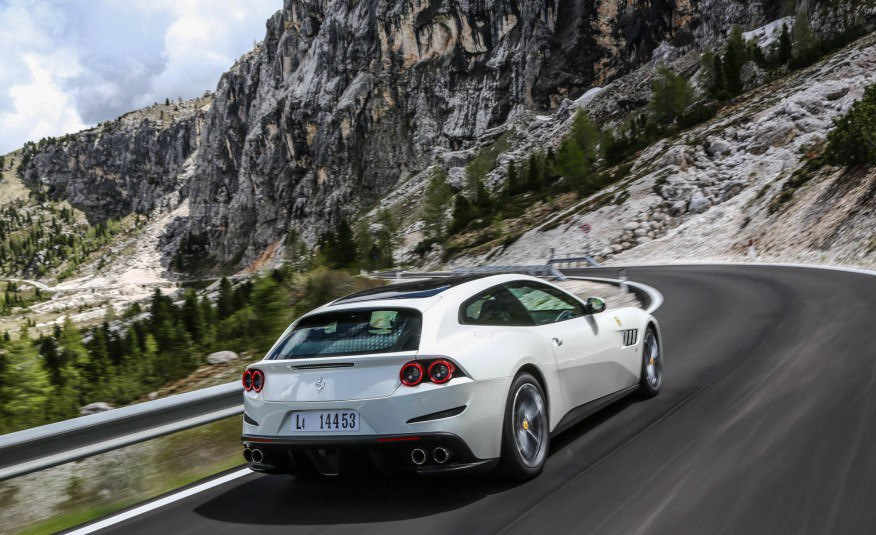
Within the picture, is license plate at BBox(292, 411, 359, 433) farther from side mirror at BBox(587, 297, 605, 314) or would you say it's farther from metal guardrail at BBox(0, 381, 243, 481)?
side mirror at BBox(587, 297, 605, 314)

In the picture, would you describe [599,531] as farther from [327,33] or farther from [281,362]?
[327,33]

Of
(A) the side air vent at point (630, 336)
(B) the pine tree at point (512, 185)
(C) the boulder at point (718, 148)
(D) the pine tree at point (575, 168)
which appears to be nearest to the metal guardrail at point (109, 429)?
(A) the side air vent at point (630, 336)

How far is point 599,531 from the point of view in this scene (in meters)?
3.28

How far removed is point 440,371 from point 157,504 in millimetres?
2133

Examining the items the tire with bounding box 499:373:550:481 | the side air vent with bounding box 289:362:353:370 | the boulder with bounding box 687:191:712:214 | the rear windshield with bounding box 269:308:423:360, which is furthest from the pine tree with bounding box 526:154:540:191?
the side air vent with bounding box 289:362:353:370

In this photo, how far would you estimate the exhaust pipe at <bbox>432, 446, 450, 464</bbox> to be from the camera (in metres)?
3.72

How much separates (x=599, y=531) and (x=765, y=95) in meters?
59.6

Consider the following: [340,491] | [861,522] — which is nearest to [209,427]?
[340,491]

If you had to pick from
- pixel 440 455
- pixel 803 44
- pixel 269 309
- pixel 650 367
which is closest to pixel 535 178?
pixel 803 44

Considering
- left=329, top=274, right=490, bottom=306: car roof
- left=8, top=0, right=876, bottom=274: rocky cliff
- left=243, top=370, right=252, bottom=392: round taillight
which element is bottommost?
left=243, top=370, right=252, bottom=392: round taillight

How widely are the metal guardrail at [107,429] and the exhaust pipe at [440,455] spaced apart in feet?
7.34

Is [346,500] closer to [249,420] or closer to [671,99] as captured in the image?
[249,420]

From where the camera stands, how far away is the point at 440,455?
3.75 metres

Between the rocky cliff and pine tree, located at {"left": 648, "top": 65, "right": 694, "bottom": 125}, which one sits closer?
pine tree, located at {"left": 648, "top": 65, "right": 694, "bottom": 125}
